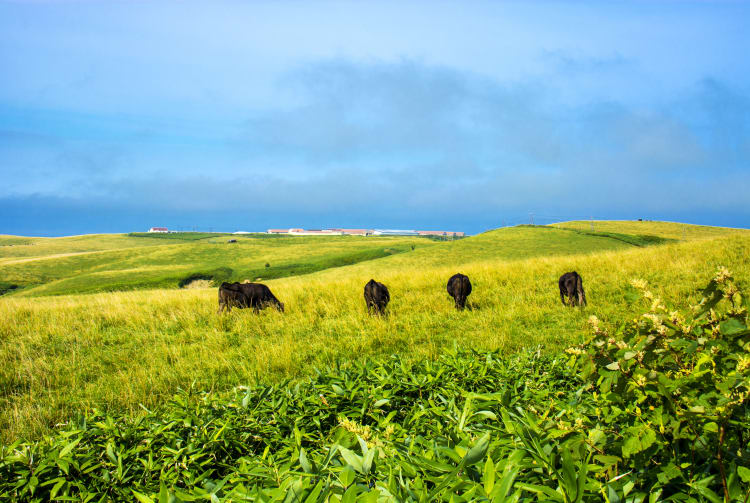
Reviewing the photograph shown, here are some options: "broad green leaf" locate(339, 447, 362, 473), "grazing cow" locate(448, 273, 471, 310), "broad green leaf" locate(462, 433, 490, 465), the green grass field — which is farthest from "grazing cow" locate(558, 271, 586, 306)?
"broad green leaf" locate(339, 447, 362, 473)

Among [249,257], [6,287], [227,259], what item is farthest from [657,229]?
[6,287]

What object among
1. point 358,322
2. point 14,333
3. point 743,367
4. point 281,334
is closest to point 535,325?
point 358,322

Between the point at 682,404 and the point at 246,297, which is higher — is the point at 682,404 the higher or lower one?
the higher one

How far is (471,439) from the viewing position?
2158mm

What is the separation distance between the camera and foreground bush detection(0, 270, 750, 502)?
61.7 inches

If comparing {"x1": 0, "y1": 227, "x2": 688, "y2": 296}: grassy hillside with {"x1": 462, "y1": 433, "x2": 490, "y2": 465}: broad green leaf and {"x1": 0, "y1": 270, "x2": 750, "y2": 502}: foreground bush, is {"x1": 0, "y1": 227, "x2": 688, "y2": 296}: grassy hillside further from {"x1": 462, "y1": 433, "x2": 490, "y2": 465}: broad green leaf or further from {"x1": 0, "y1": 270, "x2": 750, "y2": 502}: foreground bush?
{"x1": 462, "y1": 433, "x2": 490, "y2": 465}: broad green leaf

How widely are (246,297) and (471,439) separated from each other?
34.5 feet

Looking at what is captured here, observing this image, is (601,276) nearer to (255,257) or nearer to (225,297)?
(225,297)

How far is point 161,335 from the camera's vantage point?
9062mm

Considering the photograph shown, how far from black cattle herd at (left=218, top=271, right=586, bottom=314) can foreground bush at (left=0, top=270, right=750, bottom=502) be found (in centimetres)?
667

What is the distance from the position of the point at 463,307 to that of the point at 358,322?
3283 millimetres

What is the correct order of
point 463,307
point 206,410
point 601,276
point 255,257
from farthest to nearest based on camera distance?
point 255,257 < point 601,276 < point 463,307 < point 206,410

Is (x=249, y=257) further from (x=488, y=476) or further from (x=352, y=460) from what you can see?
(x=488, y=476)

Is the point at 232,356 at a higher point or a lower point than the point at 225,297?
lower
